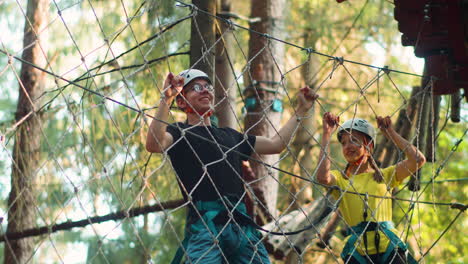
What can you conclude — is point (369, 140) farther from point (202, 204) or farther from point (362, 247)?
point (202, 204)

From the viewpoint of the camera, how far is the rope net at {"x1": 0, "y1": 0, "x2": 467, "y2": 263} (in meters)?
2.59

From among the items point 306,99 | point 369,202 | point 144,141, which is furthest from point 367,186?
point 144,141

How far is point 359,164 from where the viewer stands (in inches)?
111

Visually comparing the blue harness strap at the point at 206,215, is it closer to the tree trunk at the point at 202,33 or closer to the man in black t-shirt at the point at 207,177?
the man in black t-shirt at the point at 207,177

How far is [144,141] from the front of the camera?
432cm

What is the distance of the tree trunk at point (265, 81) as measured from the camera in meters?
4.05

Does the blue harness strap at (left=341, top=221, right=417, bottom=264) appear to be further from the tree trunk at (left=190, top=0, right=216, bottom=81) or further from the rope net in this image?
the tree trunk at (left=190, top=0, right=216, bottom=81)

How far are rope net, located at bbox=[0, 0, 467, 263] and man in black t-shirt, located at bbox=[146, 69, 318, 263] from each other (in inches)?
0.9

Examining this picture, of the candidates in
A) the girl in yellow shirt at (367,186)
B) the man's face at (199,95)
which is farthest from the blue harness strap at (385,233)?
the man's face at (199,95)

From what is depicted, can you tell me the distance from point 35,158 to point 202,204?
2247mm

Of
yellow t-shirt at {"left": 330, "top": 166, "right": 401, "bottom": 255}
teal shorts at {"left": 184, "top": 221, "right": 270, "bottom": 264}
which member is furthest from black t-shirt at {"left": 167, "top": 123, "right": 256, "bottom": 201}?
yellow t-shirt at {"left": 330, "top": 166, "right": 401, "bottom": 255}

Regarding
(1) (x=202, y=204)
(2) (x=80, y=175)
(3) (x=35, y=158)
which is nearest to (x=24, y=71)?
(3) (x=35, y=158)

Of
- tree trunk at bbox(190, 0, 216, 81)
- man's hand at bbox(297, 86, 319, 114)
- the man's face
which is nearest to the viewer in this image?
the man's face

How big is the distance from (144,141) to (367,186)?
188cm
